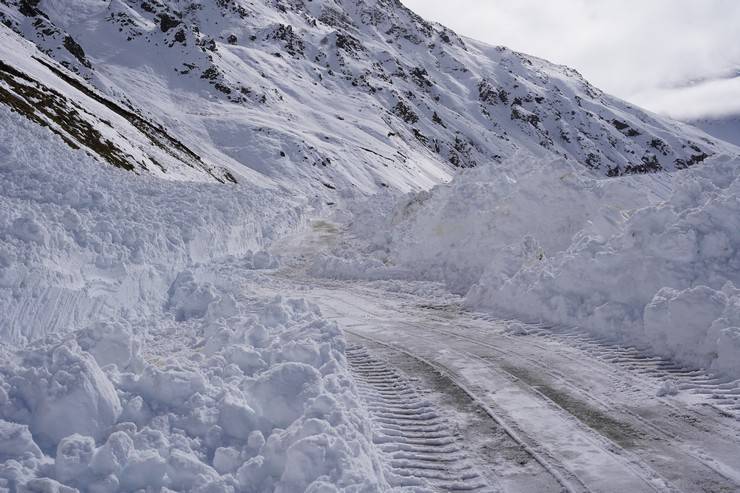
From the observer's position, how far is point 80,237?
36.6 feet

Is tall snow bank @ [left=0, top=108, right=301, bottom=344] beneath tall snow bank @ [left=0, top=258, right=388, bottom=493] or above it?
beneath

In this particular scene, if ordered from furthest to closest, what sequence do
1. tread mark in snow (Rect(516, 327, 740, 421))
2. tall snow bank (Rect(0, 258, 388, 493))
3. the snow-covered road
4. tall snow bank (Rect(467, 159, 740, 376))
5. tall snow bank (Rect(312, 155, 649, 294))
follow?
1. tall snow bank (Rect(312, 155, 649, 294))
2. tall snow bank (Rect(467, 159, 740, 376))
3. tread mark in snow (Rect(516, 327, 740, 421))
4. the snow-covered road
5. tall snow bank (Rect(0, 258, 388, 493))

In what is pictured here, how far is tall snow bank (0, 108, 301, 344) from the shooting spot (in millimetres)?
9055

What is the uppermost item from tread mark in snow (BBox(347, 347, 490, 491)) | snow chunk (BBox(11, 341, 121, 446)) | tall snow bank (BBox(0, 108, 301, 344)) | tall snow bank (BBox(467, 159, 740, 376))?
tall snow bank (BBox(467, 159, 740, 376))

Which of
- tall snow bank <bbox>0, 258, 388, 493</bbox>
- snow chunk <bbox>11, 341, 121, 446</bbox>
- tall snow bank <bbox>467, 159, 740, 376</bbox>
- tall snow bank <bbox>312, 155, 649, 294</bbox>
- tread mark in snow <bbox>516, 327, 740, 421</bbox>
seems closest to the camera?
tall snow bank <bbox>0, 258, 388, 493</bbox>

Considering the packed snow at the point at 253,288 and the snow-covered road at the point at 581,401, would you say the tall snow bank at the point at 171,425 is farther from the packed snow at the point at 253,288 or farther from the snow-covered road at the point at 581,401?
the snow-covered road at the point at 581,401

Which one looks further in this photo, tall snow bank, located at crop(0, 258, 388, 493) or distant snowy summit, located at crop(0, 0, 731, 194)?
distant snowy summit, located at crop(0, 0, 731, 194)

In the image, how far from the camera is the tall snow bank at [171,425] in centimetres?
476

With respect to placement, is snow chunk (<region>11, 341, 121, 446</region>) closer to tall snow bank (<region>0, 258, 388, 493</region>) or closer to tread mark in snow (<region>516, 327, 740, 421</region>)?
tall snow bank (<region>0, 258, 388, 493</region>)

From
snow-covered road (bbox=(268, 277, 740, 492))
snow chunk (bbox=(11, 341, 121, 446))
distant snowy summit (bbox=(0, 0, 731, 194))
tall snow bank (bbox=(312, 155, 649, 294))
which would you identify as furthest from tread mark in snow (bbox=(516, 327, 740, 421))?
distant snowy summit (bbox=(0, 0, 731, 194))

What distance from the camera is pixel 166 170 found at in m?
36.0

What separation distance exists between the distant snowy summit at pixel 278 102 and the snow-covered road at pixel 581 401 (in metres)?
15.8

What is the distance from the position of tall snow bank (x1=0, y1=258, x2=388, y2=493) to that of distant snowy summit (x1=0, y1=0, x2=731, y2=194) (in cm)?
2050

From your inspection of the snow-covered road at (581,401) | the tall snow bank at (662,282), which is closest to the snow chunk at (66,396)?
the snow-covered road at (581,401)
